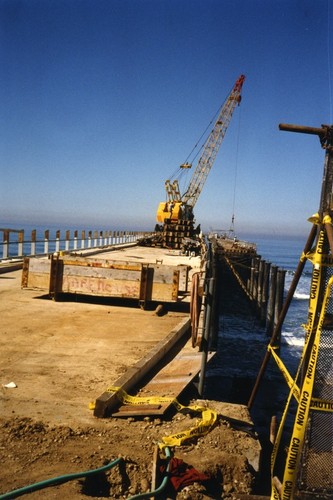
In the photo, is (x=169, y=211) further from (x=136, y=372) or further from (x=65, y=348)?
(x=136, y=372)

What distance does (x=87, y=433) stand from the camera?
4.04m

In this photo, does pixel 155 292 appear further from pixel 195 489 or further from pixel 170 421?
pixel 195 489

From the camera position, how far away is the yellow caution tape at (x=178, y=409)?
3949mm

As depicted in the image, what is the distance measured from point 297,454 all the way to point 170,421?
1778mm

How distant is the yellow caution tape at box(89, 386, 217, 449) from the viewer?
13.0 feet

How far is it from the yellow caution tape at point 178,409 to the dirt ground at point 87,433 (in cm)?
8

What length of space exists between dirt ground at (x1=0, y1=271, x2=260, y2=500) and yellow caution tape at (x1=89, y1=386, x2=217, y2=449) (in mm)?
81

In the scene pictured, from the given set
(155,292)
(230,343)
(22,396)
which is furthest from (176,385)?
(230,343)

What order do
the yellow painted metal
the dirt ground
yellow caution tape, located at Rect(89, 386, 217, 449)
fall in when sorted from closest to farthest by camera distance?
the dirt ground
yellow caution tape, located at Rect(89, 386, 217, 449)
the yellow painted metal

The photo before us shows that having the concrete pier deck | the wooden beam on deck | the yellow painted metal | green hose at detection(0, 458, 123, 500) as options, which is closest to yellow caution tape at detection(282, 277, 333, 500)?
green hose at detection(0, 458, 123, 500)

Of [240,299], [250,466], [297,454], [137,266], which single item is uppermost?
[137,266]

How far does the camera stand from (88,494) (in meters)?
3.21

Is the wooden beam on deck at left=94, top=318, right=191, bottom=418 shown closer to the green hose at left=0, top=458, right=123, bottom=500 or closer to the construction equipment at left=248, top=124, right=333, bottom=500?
the green hose at left=0, top=458, right=123, bottom=500

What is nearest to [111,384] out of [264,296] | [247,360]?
[247,360]
